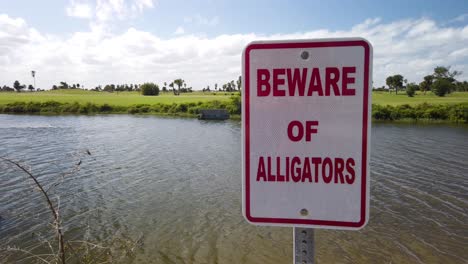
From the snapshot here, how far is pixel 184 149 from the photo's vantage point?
25.5m

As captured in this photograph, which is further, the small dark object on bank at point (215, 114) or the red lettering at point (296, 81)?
the small dark object on bank at point (215, 114)

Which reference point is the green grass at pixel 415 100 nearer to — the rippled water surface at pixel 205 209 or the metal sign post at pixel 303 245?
the rippled water surface at pixel 205 209

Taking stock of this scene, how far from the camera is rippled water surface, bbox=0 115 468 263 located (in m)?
9.45

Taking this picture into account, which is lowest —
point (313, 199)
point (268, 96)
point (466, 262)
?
point (466, 262)

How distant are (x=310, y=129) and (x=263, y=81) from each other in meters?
0.29

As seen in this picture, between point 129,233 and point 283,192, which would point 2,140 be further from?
point 283,192

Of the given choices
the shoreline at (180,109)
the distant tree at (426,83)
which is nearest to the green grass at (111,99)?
the shoreline at (180,109)

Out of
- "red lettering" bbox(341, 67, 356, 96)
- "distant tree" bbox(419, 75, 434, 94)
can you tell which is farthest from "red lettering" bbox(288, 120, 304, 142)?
"distant tree" bbox(419, 75, 434, 94)

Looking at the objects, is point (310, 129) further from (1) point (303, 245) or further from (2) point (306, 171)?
(1) point (303, 245)

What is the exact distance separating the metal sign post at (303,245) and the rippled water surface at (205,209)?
10.7 ft

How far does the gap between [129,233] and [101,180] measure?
6818 millimetres

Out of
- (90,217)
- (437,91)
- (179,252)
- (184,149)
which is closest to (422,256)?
(179,252)

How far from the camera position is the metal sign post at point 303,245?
1413mm

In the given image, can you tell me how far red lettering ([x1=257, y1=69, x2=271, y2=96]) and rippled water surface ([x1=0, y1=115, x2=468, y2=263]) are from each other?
323 centimetres
